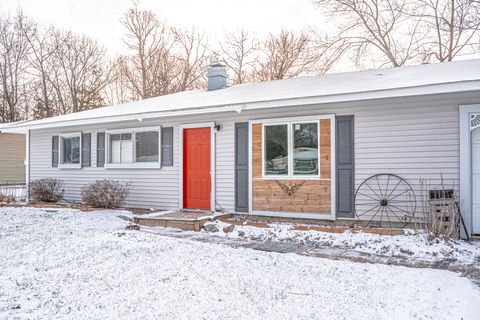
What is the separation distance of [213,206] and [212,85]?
4.59m

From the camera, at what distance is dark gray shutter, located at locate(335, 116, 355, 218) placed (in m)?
7.29

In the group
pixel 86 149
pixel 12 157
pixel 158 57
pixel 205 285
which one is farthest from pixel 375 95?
pixel 158 57

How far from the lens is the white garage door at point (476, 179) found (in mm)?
6383

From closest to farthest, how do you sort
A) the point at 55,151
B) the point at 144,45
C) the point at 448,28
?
the point at 55,151 < the point at 448,28 < the point at 144,45

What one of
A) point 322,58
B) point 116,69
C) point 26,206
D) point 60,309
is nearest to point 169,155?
point 26,206

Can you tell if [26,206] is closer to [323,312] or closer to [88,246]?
[88,246]

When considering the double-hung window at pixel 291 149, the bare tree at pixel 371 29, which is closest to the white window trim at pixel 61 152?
the double-hung window at pixel 291 149

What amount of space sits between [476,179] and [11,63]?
82.6 ft

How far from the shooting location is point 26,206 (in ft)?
34.4

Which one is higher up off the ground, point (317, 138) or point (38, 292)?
point (317, 138)

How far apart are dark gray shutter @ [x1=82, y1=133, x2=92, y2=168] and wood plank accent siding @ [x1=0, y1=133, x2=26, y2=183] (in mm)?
9675

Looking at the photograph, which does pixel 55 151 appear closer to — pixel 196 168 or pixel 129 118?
pixel 129 118

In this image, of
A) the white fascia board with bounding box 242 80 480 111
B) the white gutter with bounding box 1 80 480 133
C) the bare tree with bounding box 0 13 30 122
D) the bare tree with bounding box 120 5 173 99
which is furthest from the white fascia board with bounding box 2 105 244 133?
the bare tree with bounding box 0 13 30 122

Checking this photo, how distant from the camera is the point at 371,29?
60.1ft
